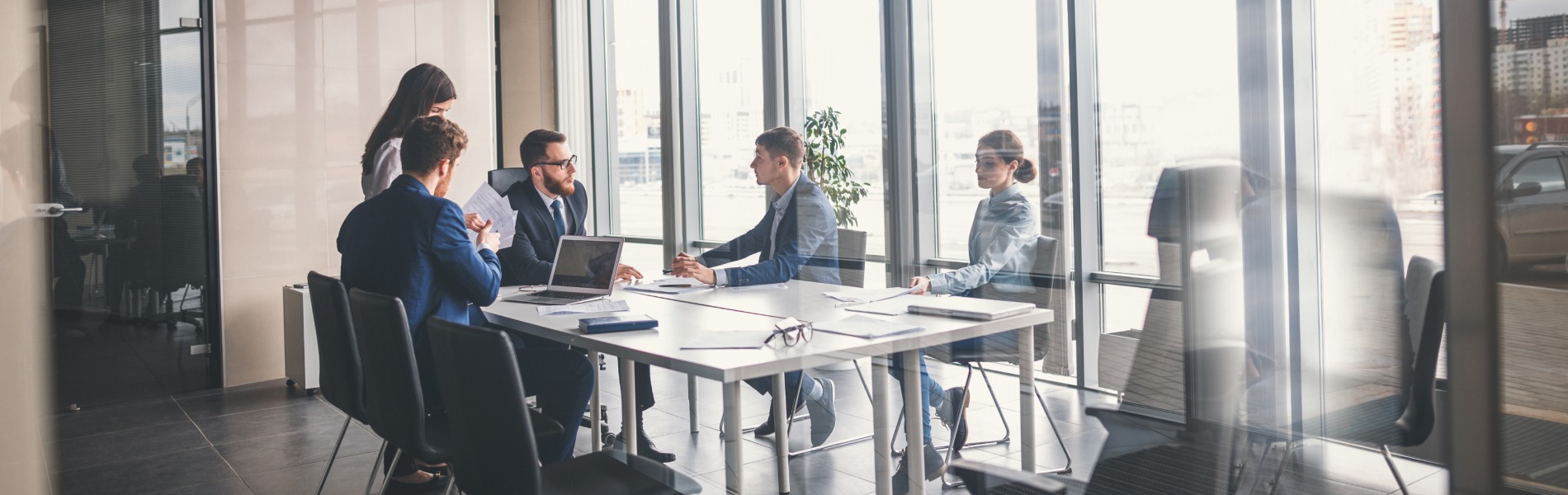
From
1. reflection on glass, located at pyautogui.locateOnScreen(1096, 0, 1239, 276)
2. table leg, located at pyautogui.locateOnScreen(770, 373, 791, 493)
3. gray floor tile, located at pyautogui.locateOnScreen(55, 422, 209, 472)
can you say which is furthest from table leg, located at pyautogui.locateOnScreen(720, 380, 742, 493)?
gray floor tile, located at pyautogui.locateOnScreen(55, 422, 209, 472)

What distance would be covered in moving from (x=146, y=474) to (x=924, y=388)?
3.33 m

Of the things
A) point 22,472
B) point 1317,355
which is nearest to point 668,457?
point 1317,355

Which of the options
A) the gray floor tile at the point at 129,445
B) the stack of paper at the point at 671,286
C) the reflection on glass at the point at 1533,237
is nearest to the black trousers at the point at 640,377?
the stack of paper at the point at 671,286

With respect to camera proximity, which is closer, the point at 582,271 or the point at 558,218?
Result: the point at 582,271

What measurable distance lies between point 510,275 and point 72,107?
263cm

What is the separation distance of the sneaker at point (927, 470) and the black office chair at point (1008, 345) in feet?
0.11

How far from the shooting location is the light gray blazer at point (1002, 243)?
2.08 m

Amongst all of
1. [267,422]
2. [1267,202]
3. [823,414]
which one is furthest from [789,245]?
[267,422]

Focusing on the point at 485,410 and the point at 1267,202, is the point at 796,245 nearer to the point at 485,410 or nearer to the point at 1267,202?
the point at 485,410

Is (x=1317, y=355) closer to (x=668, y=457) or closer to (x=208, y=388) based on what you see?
(x=668, y=457)

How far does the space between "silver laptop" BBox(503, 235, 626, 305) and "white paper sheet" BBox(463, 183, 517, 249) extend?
0.79ft

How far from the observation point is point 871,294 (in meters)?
2.64

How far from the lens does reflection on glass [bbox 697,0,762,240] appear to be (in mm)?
3441

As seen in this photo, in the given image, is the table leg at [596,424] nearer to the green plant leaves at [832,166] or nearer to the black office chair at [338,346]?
the black office chair at [338,346]
